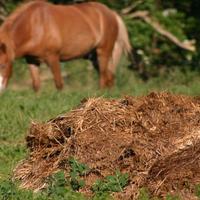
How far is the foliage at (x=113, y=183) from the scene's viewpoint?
6492mm

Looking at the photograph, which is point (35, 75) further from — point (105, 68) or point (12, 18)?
point (105, 68)

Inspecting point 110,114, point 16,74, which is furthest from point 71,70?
point 110,114

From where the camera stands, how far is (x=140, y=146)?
6707mm

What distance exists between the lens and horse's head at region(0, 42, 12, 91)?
45.7 ft

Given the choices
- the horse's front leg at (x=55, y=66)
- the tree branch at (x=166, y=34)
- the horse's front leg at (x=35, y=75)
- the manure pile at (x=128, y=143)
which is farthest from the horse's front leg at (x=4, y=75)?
the manure pile at (x=128, y=143)

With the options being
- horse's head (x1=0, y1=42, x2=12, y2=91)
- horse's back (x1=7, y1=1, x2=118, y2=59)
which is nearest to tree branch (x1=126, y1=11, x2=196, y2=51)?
horse's back (x1=7, y1=1, x2=118, y2=59)

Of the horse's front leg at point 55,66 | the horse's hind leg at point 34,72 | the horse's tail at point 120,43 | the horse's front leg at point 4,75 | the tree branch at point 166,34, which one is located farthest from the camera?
the tree branch at point 166,34

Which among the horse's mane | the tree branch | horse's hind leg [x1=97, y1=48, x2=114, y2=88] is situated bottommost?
the tree branch

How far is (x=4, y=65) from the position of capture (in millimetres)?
13977

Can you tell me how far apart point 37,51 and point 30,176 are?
26.5 feet

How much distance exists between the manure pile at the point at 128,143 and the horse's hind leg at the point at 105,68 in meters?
9.36

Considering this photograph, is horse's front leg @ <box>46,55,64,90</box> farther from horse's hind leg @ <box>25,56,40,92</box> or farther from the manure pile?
the manure pile

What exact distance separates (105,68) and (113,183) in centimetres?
1057

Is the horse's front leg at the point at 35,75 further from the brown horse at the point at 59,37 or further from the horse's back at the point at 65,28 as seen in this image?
the horse's back at the point at 65,28
